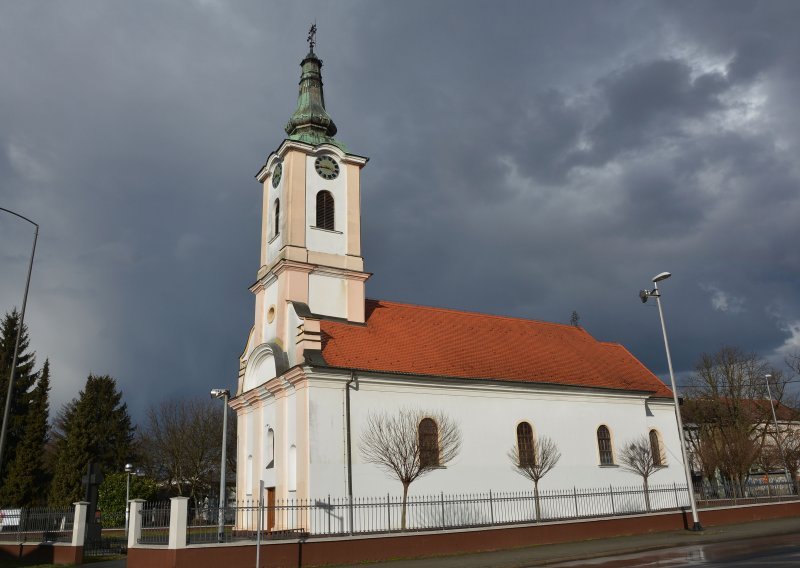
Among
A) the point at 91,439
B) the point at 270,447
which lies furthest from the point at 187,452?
the point at 270,447

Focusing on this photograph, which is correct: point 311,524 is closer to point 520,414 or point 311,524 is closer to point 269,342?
point 269,342

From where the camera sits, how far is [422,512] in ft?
82.7

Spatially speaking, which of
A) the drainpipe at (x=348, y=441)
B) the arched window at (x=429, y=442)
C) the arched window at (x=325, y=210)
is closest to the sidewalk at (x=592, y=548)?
the drainpipe at (x=348, y=441)

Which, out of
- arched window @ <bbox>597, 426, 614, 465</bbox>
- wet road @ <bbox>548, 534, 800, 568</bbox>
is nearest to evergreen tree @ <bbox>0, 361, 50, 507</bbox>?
arched window @ <bbox>597, 426, 614, 465</bbox>

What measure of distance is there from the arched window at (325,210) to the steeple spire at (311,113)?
2.80 metres

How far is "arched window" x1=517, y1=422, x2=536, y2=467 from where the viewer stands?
28672 mm

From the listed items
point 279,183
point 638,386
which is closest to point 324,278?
point 279,183

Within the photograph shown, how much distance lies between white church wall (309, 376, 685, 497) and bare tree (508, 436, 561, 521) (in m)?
0.30

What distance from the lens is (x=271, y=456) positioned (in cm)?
2822

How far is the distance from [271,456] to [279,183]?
521 inches

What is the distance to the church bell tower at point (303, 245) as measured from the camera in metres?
28.9

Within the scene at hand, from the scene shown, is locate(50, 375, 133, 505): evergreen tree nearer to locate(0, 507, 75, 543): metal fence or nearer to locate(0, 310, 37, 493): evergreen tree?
locate(0, 310, 37, 493): evergreen tree

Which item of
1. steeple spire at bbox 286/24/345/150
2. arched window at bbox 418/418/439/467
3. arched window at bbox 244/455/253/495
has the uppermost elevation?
steeple spire at bbox 286/24/345/150

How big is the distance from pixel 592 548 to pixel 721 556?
17.4 ft
